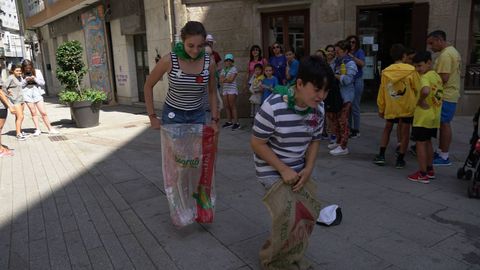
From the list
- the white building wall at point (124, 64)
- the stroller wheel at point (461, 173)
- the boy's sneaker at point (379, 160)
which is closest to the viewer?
the stroller wheel at point (461, 173)

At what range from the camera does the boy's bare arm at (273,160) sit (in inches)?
97.6

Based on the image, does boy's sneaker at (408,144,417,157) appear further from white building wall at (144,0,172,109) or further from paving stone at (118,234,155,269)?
white building wall at (144,0,172,109)

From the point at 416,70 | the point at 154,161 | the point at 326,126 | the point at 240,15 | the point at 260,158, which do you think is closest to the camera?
the point at 260,158

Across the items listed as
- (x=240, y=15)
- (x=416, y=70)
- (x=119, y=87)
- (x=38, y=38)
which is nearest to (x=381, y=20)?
(x=240, y=15)

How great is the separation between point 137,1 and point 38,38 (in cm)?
1579

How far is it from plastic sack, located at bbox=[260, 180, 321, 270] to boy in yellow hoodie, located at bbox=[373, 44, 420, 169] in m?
2.90

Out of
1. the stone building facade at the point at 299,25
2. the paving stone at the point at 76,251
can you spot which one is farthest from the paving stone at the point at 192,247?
the stone building facade at the point at 299,25

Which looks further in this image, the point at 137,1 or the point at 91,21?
the point at 91,21

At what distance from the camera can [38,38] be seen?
78.4ft

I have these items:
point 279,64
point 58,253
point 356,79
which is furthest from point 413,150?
point 58,253

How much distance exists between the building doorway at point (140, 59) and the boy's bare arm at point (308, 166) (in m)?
10.9

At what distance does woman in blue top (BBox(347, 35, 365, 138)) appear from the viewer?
6691 mm

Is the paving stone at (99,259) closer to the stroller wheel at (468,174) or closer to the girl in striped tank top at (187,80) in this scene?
the girl in striped tank top at (187,80)

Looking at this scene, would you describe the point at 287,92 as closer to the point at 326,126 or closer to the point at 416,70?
the point at 416,70
